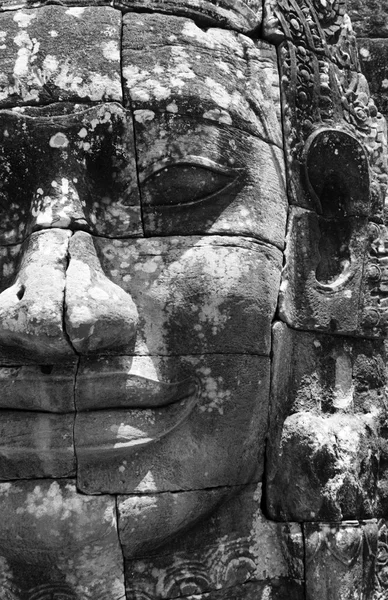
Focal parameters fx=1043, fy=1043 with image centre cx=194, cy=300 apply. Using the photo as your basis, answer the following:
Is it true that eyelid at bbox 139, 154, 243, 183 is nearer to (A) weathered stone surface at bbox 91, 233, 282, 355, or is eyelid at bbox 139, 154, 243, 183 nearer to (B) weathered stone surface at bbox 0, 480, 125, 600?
(A) weathered stone surface at bbox 91, 233, 282, 355

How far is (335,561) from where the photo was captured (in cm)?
407

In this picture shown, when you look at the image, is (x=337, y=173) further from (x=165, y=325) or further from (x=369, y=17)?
(x=369, y=17)

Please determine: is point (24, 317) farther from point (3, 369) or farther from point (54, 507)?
point (54, 507)

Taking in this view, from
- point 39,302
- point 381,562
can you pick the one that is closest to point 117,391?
point 39,302

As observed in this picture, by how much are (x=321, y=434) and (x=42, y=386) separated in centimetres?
112

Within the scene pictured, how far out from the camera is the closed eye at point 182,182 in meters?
3.98

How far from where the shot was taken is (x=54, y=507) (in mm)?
3809

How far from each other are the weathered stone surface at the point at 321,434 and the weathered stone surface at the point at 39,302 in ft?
3.00

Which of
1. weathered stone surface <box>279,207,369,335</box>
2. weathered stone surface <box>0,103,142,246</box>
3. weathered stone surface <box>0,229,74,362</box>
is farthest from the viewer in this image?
weathered stone surface <box>279,207,369,335</box>

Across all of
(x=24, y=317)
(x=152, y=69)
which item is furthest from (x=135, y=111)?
(x=24, y=317)

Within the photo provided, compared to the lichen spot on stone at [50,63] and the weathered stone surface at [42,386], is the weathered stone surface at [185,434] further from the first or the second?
the lichen spot on stone at [50,63]

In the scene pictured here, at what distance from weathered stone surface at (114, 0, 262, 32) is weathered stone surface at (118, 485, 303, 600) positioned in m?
1.88

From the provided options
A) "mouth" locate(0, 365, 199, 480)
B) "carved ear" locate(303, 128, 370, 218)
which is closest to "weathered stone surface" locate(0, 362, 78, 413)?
"mouth" locate(0, 365, 199, 480)

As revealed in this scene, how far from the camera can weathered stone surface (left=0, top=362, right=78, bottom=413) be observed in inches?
150
